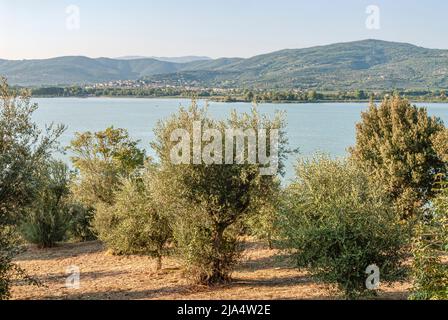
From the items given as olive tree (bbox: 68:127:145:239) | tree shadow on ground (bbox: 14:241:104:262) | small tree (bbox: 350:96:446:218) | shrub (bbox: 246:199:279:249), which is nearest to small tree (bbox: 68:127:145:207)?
olive tree (bbox: 68:127:145:239)

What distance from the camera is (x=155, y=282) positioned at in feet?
66.2

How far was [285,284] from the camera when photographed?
1878cm

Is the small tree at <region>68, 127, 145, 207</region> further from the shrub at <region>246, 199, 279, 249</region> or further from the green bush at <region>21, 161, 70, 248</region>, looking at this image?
the shrub at <region>246, 199, 279, 249</region>

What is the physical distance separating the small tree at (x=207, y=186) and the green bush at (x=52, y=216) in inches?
613

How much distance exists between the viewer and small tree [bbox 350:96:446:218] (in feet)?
90.5

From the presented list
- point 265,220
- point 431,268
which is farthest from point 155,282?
point 431,268

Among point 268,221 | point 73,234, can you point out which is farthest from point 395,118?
point 73,234

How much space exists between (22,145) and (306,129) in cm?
6166

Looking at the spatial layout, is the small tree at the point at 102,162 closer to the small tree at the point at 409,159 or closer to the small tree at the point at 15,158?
the small tree at the point at 15,158

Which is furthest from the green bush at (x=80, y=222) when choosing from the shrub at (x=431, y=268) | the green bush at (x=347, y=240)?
the shrub at (x=431, y=268)

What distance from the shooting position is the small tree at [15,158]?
559 inches

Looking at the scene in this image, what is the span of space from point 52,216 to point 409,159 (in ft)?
71.6

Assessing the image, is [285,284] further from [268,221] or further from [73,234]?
[73,234]

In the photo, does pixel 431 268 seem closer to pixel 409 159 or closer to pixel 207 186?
pixel 207 186
